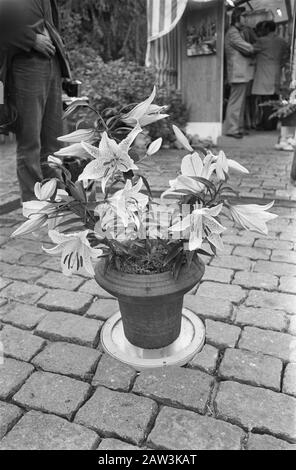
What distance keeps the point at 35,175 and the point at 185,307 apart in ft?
6.33

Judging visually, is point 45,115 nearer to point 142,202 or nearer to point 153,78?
point 142,202

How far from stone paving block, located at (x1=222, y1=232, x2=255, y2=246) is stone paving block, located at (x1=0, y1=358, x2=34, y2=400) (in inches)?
79.5

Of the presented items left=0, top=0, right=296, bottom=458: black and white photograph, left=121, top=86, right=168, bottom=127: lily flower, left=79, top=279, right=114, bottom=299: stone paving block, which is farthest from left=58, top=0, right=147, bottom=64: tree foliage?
left=121, top=86, right=168, bottom=127: lily flower

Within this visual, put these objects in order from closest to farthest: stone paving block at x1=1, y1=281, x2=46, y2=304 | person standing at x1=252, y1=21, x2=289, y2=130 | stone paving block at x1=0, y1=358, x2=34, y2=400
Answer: stone paving block at x1=0, y1=358, x2=34, y2=400 < stone paving block at x1=1, y1=281, x2=46, y2=304 < person standing at x1=252, y1=21, x2=289, y2=130

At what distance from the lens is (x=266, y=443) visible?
1.63 m

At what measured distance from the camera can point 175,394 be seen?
1876 millimetres

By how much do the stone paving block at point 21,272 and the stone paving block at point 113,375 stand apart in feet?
3.68

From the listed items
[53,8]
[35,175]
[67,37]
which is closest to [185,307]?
[35,175]

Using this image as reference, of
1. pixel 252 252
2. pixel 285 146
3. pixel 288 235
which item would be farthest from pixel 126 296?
pixel 285 146

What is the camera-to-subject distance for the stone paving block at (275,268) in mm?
2970

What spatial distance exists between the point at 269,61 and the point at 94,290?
682 centimetres

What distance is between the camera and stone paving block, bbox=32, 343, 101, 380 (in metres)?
2.04

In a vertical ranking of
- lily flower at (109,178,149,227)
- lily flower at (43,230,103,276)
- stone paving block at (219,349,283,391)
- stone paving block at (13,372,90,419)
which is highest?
lily flower at (109,178,149,227)

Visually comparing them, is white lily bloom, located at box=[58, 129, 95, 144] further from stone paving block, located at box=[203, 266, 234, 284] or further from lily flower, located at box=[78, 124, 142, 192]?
stone paving block, located at box=[203, 266, 234, 284]
